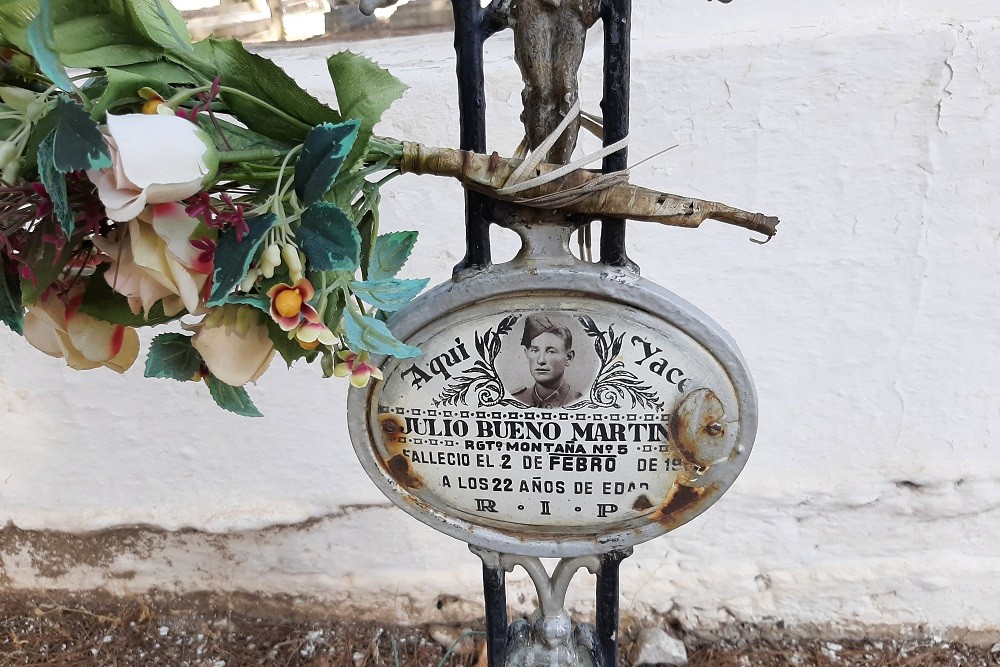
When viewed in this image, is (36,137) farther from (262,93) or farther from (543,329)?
(543,329)

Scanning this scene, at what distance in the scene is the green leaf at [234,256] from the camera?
48cm

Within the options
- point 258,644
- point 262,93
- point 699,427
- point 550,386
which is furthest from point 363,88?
point 258,644

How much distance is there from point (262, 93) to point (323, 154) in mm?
102

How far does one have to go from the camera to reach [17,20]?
0.50m

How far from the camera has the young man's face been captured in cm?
64

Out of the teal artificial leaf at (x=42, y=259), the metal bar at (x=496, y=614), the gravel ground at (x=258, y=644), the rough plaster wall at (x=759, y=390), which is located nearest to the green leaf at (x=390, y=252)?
the teal artificial leaf at (x=42, y=259)

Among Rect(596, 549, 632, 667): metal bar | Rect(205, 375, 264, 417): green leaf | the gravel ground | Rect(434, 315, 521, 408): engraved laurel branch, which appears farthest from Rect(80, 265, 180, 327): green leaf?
the gravel ground

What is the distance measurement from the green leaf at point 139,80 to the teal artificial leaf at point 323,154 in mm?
102

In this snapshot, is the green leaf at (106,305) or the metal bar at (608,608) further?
the metal bar at (608,608)

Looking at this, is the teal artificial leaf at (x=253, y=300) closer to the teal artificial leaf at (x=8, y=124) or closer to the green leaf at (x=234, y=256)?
the green leaf at (x=234, y=256)

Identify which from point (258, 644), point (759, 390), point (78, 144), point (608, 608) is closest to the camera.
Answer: point (78, 144)

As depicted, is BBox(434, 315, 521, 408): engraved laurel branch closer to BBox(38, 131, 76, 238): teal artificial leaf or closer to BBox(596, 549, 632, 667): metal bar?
BBox(596, 549, 632, 667): metal bar

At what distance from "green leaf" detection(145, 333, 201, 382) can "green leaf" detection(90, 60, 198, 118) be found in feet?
0.66

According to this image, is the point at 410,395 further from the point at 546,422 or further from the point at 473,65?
the point at 473,65
